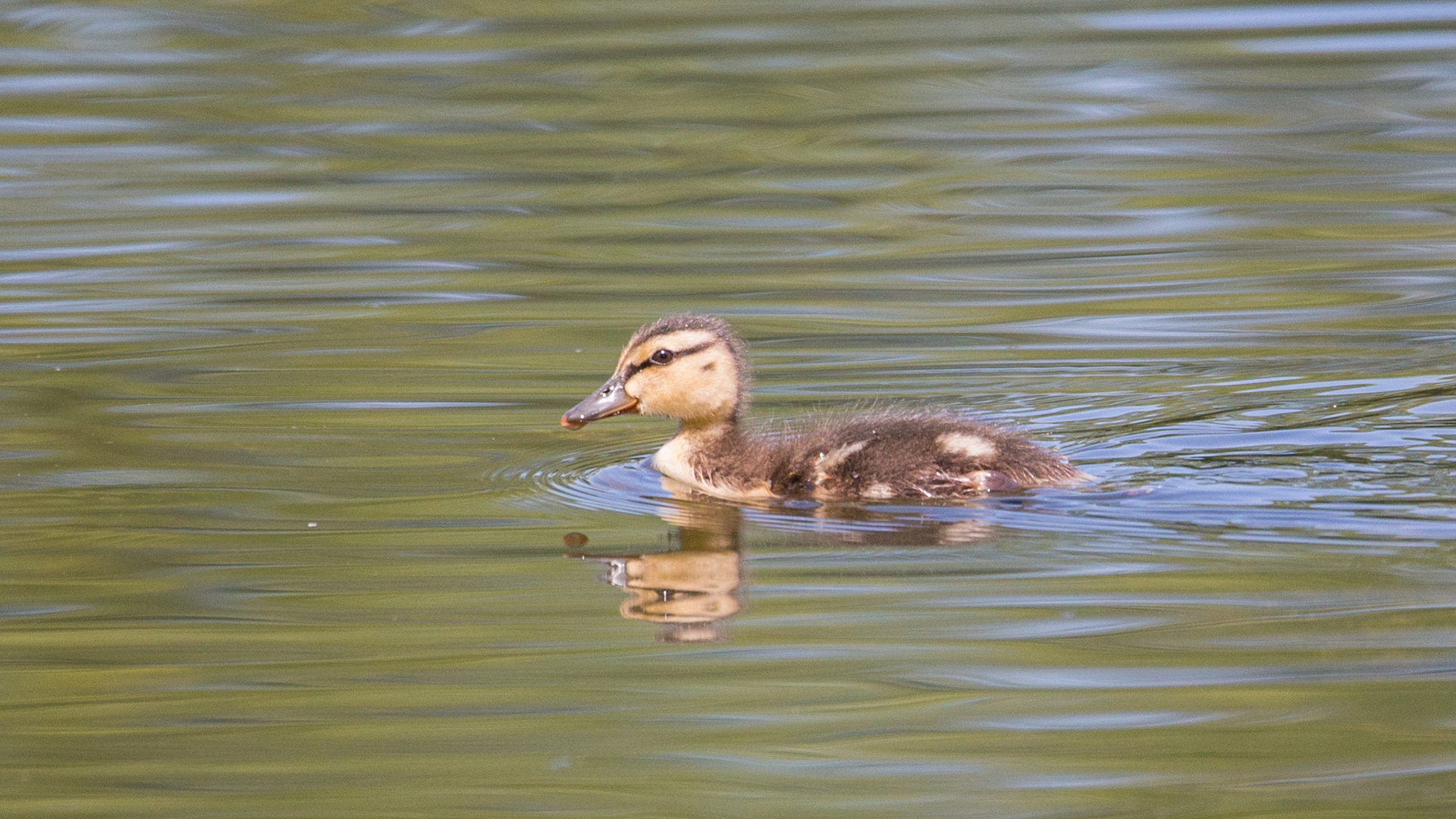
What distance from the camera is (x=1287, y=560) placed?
583 cm

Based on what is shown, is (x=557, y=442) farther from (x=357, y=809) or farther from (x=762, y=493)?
(x=357, y=809)

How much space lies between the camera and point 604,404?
7352mm

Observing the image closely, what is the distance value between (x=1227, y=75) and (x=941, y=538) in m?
9.00

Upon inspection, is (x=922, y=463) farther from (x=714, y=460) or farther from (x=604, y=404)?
(x=604, y=404)

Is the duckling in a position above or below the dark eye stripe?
below

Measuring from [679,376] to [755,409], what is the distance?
35.9 inches

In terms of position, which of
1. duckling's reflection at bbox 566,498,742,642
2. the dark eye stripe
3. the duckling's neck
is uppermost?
the dark eye stripe

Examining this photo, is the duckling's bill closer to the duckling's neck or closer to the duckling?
the duckling

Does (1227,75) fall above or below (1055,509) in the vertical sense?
above

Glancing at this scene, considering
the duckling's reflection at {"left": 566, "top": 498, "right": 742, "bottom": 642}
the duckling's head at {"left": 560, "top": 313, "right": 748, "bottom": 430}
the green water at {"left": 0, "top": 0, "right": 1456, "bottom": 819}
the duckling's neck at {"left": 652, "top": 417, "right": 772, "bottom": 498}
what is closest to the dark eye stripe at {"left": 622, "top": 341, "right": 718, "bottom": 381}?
the duckling's head at {"left": 560, "top": 313, "right": 748, "bottom": 430}

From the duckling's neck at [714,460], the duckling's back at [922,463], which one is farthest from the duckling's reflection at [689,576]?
the duckling's back at [922,463]

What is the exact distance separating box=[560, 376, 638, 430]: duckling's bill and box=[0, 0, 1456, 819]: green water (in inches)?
7.9

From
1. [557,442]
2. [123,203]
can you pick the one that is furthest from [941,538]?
[123,203]

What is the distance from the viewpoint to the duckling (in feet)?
21.9
